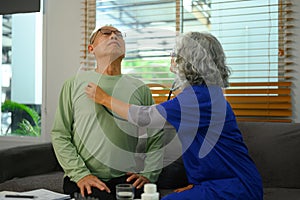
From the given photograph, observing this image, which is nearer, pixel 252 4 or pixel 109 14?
pixel 252 4

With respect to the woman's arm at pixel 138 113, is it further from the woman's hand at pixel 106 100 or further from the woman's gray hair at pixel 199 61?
the woman's gray hair at pixel 199 61

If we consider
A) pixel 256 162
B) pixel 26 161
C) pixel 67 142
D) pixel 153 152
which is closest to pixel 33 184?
pixel 26 161

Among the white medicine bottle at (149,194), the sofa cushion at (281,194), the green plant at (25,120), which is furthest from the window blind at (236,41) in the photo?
the white medicine bottle at (149,194)

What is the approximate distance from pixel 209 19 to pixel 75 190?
5.29 ft

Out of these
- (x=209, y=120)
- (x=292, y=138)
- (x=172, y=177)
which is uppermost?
(x=209, y=120)

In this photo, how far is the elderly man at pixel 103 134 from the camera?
1895mm

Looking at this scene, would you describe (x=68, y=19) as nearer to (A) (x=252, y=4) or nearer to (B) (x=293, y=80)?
(A) (x=252, y=4)

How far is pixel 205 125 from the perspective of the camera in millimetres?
1636

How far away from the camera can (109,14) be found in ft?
10.6

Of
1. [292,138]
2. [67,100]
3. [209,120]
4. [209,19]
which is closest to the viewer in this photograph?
[209,120]

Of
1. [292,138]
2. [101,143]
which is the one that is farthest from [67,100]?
[292,138]

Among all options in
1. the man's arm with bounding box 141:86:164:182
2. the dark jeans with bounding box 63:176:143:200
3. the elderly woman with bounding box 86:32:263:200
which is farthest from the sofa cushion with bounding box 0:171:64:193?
the elderly woman with bounding box 86:32:263:200

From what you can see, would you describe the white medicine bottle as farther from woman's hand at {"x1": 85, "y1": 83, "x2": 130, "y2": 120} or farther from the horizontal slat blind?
the horizontal slat blind

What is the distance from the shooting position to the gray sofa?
230 centimetres
